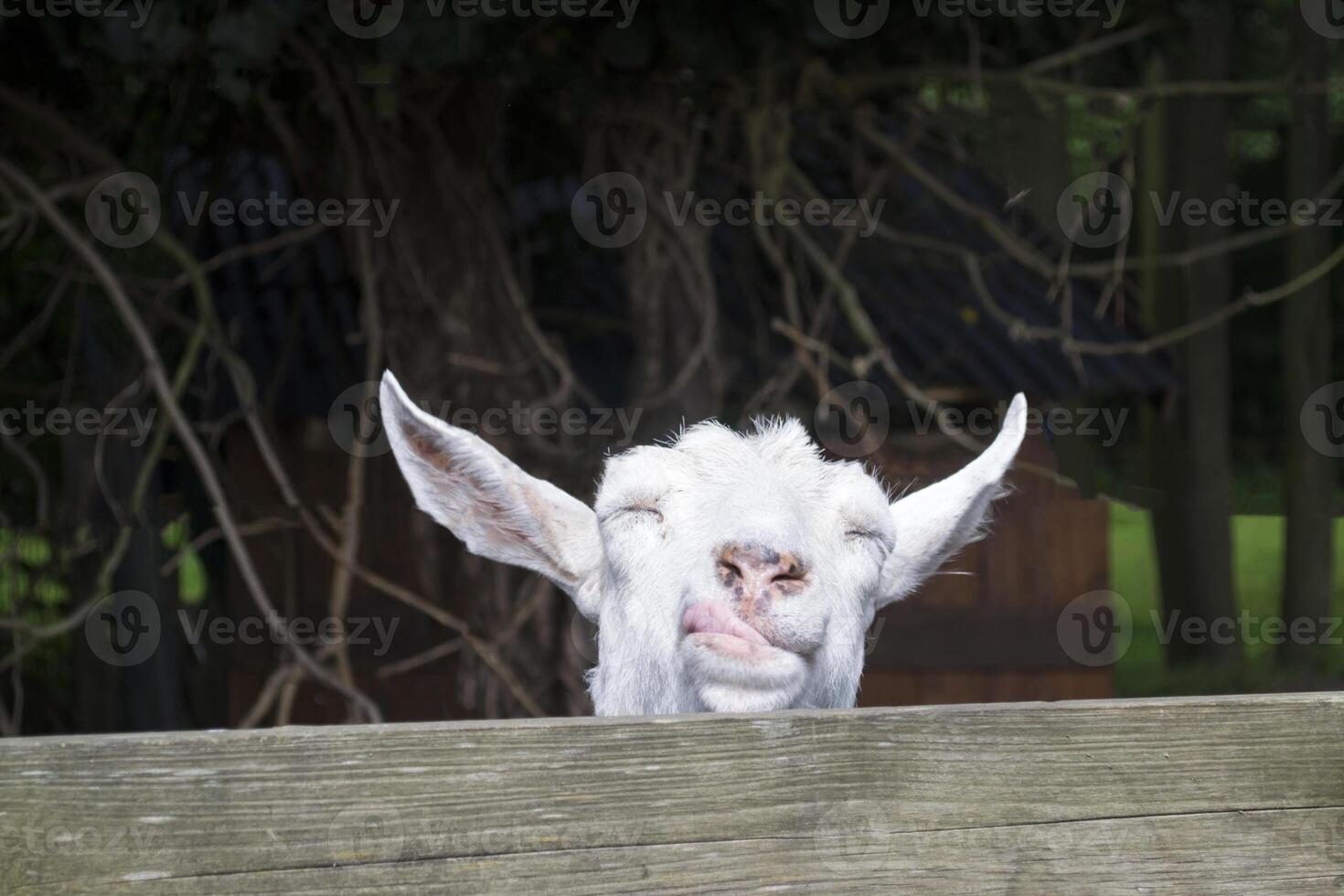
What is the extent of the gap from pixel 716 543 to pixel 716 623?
15cm

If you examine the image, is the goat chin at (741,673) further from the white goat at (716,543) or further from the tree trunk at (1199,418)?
the tree trunk at (1199,418)

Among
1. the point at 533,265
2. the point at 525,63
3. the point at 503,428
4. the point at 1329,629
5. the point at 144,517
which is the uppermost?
the point at 525,63

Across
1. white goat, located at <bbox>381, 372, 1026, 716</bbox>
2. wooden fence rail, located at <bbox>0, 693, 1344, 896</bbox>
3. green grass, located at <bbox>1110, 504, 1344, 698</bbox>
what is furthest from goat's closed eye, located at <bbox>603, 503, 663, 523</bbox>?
green grass, located at <bbox>1110, 504, 1344, 698</bbox>

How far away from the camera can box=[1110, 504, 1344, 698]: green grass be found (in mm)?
7762

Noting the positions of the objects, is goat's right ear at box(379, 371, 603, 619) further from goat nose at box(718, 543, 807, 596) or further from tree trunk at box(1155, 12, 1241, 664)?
tree trunk at box(1155, 12, 1241, 664)

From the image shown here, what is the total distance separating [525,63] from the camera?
14.3ft

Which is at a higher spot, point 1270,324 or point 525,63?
point 525,63

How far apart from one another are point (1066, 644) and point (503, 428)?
288 centimetres

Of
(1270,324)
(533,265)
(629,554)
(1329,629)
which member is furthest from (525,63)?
(1270,324)

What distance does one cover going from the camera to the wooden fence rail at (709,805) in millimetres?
1314

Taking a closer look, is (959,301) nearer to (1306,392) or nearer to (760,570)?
(1306,392)

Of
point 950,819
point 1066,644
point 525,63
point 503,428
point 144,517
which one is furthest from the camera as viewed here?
point 1066,644

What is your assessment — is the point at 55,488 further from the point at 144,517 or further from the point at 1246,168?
the point at 1246,168

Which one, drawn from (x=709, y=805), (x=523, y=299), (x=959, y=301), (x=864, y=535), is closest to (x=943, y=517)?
(x=864, y=535)
